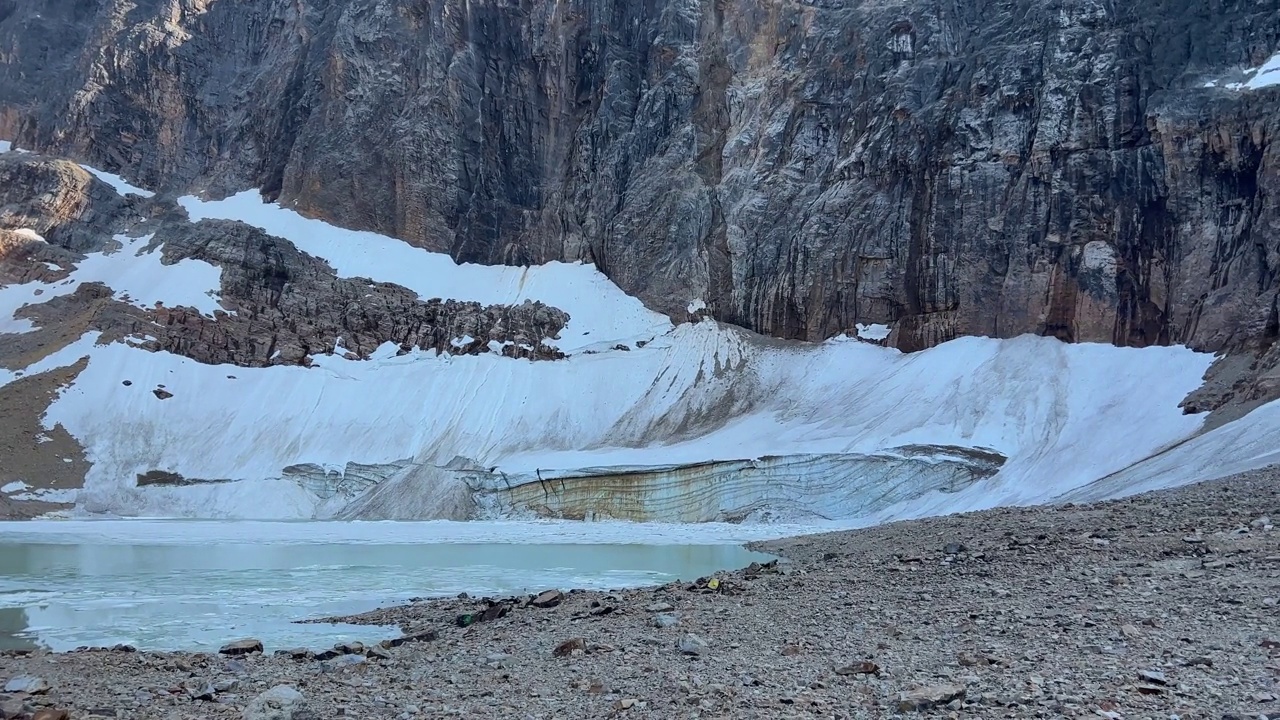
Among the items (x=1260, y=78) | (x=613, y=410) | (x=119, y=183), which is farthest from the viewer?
(x=119, y=183)

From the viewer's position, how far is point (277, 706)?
18.2 ft

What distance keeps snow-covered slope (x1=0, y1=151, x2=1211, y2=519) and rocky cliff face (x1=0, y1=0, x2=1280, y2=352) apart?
2.94 meters

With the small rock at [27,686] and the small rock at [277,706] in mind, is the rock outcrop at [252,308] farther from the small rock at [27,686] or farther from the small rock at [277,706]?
the small rock at [277,706]

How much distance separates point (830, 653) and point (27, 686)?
19.5 ft

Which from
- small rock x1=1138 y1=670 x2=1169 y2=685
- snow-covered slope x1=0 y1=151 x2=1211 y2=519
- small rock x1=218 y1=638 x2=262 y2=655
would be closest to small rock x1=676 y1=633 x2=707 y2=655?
small rock x1=1138 y1=670 x2=1169 y2=685

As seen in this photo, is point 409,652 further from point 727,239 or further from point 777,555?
point 727,239

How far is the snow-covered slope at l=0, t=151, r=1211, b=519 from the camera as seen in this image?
3434cm

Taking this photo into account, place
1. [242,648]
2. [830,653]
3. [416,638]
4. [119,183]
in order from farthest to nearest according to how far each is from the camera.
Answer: [119,183] < [416,638] < [242,648] < [830,653]

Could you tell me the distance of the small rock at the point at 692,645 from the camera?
23.5ft

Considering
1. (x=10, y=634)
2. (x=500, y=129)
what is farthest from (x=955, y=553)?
(x=500, y=129)

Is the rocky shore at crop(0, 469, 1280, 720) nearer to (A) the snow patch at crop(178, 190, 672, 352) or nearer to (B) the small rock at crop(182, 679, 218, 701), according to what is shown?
(B) the small rock at crop(182, 679, 218, 701)

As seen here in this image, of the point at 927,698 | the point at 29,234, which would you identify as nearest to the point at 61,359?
the point at 29,234

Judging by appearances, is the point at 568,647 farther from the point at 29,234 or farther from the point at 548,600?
the point at 29,234

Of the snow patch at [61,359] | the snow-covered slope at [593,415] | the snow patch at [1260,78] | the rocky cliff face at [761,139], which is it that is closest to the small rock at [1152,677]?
the snow-covered slope at [593,415]
